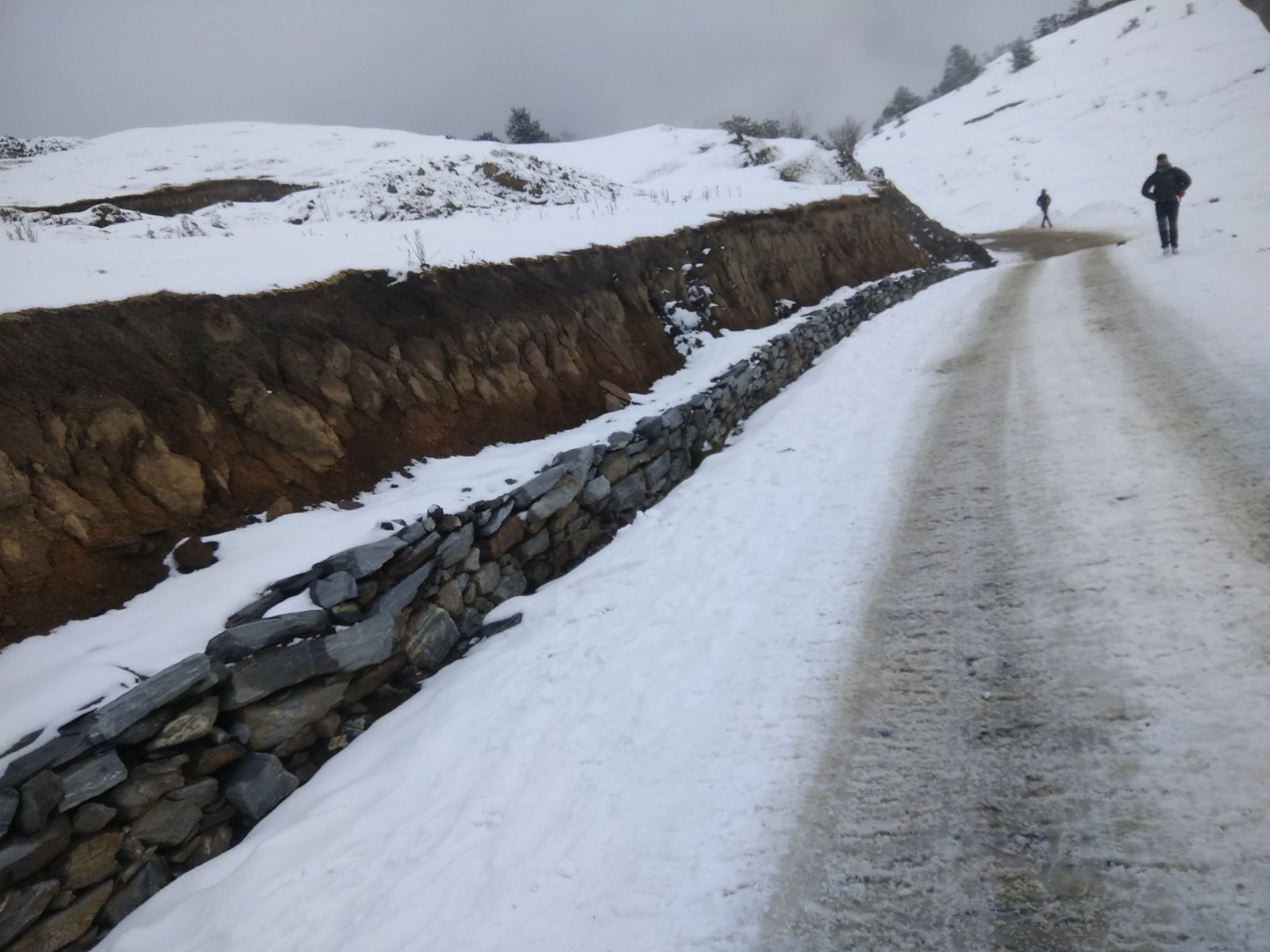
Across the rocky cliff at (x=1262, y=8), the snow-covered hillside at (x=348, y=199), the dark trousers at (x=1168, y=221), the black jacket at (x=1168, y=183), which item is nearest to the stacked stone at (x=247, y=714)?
the snow-covered hillside at (x=348, y=199)

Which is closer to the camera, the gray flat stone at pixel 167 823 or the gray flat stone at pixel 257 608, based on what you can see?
the gray flat stone at pixel 167 823

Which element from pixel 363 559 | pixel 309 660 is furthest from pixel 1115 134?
pixel 309 660

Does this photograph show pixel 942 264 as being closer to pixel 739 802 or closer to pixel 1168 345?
pixel 1168 345

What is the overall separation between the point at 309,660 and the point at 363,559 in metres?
0.79

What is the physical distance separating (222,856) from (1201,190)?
34992 millimetres

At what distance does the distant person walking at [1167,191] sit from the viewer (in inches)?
477

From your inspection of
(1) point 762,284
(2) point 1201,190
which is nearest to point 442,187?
(1) point 762,284

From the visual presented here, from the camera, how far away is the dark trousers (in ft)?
40.8

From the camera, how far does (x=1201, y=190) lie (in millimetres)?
24266

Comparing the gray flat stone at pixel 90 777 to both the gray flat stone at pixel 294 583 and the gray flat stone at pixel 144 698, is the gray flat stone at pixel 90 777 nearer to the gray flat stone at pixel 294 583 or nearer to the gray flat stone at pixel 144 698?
the gray flat stone at pixel 144 698

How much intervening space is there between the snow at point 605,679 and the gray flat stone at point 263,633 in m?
0.20

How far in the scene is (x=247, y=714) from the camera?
12.4 feet

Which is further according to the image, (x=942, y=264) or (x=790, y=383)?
(x=942, y=264)

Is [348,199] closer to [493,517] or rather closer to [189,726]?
[493,517]
